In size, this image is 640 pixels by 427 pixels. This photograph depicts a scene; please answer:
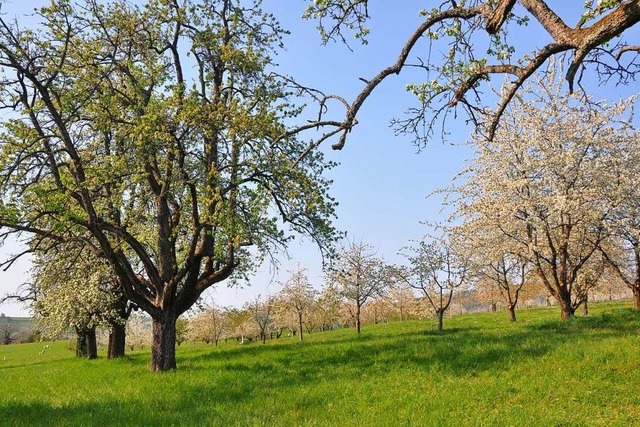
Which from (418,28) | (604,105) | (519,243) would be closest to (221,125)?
(418,28)

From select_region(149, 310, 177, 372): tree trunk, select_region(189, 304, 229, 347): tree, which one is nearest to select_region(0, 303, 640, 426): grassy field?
select_region(149, 310, 177, 372): tree trunk

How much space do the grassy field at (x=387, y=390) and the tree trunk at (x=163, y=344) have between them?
1.04m

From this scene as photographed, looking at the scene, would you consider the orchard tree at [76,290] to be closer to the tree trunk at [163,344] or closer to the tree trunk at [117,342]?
the tree trunk at [117,342]

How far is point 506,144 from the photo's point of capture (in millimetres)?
22812

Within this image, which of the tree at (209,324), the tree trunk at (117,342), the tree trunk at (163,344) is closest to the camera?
the tree trunk at (163,344)

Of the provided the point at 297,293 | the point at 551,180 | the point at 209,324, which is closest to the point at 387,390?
the point at 551,180

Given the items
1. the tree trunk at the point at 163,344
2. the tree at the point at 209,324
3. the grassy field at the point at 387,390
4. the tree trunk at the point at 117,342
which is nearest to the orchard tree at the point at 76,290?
the tree trunk at the point at 117,342

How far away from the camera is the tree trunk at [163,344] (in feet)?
53.9

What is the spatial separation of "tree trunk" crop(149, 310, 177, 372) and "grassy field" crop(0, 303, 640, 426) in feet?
3.42

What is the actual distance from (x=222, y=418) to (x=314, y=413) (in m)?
1.89

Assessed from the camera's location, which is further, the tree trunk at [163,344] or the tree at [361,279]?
the tree at [361,279]

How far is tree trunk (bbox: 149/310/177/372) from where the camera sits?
16438 millimetres

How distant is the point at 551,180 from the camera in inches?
791

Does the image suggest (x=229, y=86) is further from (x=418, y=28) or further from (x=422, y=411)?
(x=422, y=411)
